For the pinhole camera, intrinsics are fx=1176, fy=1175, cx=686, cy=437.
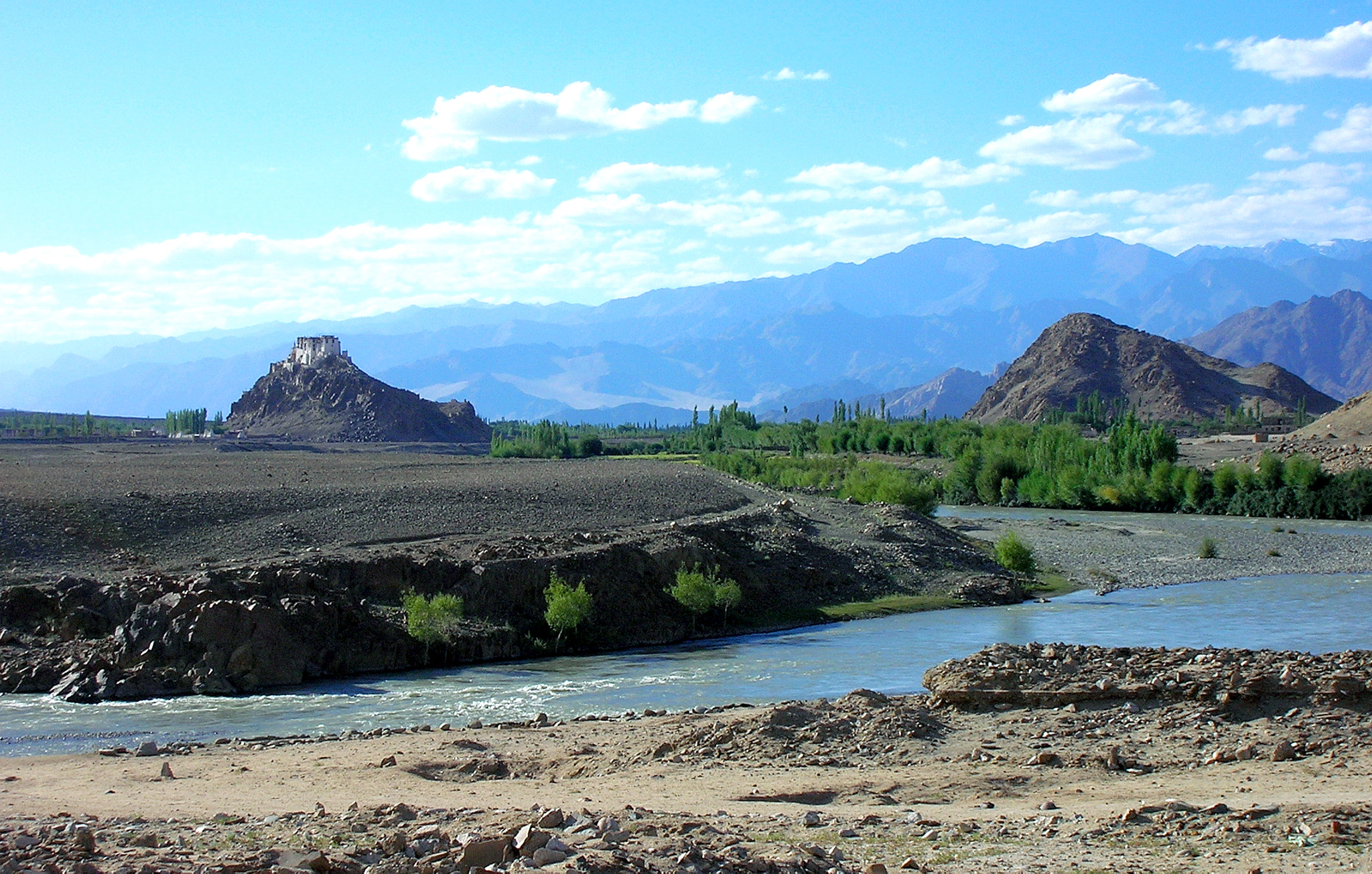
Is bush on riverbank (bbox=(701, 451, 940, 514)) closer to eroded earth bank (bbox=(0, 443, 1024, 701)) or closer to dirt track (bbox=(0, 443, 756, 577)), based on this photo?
dirt track (bbox=(0, 443, 756, 577))

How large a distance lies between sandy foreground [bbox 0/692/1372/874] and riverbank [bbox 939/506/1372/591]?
96.6 feet

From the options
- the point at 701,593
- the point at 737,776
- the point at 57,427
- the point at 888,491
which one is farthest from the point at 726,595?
the point at 57,427

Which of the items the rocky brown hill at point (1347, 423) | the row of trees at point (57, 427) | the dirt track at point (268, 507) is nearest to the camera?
the dirt track at point (268, 507)

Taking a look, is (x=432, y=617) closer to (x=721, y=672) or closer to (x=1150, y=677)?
(x=721, y=672)

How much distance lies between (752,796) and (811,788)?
83 centimetres

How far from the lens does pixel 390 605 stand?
33531mm

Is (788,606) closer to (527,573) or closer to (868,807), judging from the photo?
(527,573)

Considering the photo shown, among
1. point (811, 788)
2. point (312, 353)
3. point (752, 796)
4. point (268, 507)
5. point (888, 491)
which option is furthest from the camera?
point (312, 353)

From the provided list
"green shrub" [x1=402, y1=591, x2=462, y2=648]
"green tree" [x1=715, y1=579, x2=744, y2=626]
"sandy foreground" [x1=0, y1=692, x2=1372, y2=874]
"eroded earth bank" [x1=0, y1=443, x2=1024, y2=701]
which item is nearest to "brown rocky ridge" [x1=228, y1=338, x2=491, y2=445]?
"eroded earth bank" [x1=0, y1=443, x2=1024, y2=701]

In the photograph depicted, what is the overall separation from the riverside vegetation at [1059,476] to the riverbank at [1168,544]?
101 inches

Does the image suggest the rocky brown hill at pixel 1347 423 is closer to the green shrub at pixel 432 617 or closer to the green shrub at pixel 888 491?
the green shrub at pixel 888 491

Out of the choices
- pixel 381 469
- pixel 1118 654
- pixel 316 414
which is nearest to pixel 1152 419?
pixel 316 414

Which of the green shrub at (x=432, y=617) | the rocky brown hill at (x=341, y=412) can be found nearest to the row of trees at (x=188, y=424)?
the rocky brown hill at (x=341, y=412)

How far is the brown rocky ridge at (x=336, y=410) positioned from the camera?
513 ft
